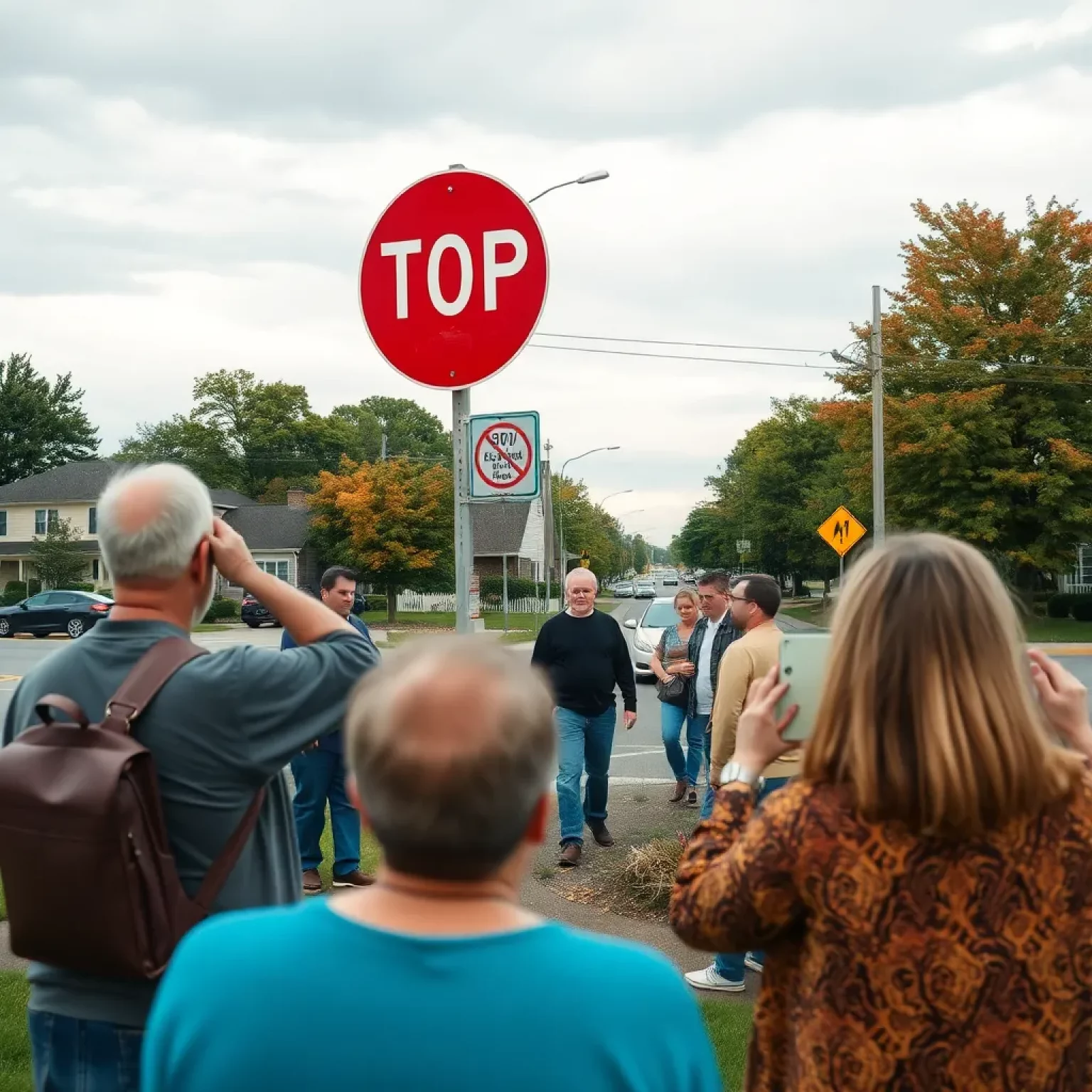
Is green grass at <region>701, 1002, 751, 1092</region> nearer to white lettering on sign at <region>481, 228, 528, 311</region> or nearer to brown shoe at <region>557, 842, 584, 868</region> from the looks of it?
brown shoe at <region>557, 842, 584, 868</region>

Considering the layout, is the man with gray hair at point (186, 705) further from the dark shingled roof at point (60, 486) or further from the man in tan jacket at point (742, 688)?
the dark shingled roof at point (60, 486)

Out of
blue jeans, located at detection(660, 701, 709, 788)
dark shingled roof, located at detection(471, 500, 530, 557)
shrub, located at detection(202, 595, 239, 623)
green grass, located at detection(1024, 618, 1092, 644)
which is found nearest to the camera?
blue jeans, located at detection(660, 701, 709, 788)

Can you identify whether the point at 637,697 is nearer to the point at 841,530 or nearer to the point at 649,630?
the point at 649,630

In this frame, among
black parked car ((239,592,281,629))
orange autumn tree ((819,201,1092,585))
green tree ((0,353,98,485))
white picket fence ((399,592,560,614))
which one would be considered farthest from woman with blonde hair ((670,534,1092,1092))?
green tree ((0,353,98,485))

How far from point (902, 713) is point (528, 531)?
72.1 metres

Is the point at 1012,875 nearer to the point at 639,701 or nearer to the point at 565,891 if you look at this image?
the point at 565,891

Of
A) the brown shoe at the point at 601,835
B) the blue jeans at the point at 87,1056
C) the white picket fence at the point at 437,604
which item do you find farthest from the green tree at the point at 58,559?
the blue jeans at the point at 87,1056

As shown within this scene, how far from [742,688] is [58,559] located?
46.6 m

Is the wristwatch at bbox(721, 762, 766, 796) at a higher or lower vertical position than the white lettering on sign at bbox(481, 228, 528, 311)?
lower

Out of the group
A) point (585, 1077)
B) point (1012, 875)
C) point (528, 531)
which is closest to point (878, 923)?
point (1012, 875)

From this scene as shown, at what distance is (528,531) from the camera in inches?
2908

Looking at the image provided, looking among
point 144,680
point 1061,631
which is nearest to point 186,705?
point 144,680

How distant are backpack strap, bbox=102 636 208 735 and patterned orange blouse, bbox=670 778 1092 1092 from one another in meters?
1.15

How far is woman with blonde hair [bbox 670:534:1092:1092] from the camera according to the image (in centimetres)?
179
